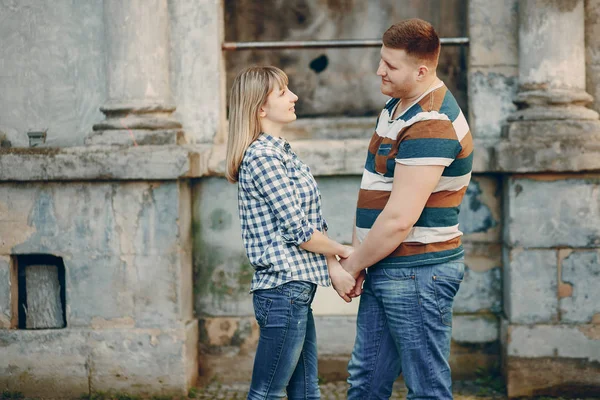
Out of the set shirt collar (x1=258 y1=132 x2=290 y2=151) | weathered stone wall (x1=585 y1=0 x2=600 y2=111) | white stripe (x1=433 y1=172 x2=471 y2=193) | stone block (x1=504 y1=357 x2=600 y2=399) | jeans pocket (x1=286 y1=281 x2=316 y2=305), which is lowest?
stone block (x1=504 y1=357 x2=600 y2=399)

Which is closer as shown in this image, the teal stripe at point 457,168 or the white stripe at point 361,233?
the teal stripe at point 457,168

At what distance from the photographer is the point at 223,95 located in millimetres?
5023

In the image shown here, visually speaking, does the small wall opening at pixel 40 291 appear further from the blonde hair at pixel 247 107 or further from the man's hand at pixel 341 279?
the man's hand at pixel 341 279

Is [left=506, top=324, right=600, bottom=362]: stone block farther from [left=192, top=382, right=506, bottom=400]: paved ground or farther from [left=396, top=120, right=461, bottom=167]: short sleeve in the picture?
[left=396, top=120, right=461, bottom=167]: short sleeve

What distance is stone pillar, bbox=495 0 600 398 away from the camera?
4516 millimetres

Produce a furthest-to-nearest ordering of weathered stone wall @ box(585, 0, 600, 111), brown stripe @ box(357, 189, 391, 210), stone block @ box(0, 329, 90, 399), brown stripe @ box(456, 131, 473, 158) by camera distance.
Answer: weathered stone wall @ box(585, 0, 600, 111), stone block @ box(0, 329, 90, 399), brown stripe @ box(357, 189, 391, 210), brown stripe @ box(456, 131, 473, 158)

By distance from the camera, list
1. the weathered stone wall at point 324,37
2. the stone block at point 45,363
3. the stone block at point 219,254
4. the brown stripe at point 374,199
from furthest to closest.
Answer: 1. the weathered stone wall at point 324,37
2. the stone block at point 219,254
3. the stone block at point 45,363
4. the brown stripe at point 374,199

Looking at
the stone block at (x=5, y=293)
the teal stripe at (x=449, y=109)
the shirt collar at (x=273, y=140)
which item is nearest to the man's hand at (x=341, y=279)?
the shirt collar at (x=273, y=140)

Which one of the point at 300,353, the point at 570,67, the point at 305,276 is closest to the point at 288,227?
the point at 305,276

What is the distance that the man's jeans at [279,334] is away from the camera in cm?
294

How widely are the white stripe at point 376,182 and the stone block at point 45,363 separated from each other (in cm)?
237

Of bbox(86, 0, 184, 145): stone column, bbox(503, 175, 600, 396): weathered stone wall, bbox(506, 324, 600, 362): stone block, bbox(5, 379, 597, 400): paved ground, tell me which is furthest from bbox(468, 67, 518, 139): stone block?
bbox(86, 0, 184, 145): stone column

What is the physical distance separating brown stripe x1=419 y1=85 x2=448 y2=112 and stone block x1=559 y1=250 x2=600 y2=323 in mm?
2104

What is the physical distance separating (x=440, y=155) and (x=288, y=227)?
23.2 inches
